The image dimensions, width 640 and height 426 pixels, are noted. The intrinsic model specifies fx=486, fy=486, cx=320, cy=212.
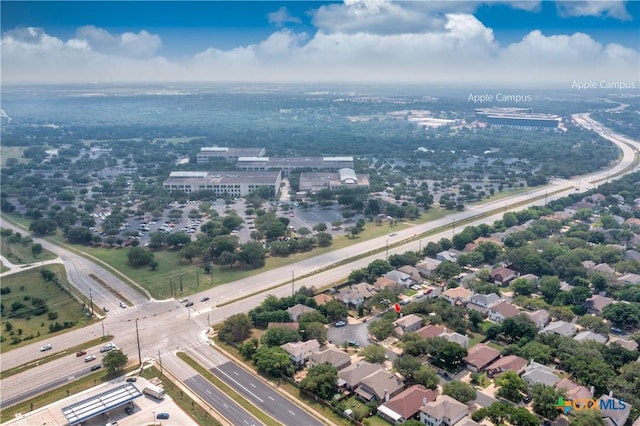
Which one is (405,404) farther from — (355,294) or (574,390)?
(355,294)

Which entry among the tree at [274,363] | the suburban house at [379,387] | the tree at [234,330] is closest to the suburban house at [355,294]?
the tree at [234,330]

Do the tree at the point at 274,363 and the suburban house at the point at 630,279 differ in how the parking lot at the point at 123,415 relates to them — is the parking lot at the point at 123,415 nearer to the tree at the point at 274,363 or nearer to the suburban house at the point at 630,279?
the tree at the point at 274,363

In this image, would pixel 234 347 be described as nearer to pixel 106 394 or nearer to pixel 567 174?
pixel 106 394

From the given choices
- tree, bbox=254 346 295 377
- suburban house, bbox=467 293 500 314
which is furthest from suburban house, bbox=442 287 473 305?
tree, bbox=254 346 295 377

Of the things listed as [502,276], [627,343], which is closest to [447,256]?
[502,276]

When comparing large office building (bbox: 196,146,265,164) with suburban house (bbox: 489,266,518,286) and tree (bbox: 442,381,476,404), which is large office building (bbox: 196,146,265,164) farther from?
tree (bbox: 442,381,476,404)

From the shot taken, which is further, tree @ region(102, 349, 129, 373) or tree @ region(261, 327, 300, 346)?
tree @ region(261, 327, 300, 346)

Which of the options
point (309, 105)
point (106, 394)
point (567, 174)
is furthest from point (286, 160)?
point (309, 105)

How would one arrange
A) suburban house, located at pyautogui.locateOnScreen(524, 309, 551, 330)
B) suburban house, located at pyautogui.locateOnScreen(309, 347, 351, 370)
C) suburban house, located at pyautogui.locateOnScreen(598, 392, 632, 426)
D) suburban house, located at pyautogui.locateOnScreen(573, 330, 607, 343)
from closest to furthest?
suburban house, located at pyautogui.locateOnScreen(598, 392, 632, 426) < suburban house, located at pyautogui.locateOnScreen(309, 347, 351, 370) < suburban house, located at pyautogui.locateOnScreen(573, 330, 607, 343) < suburban house, located at pyautogui.locateOnScreen(524, 309, 551, 330)
